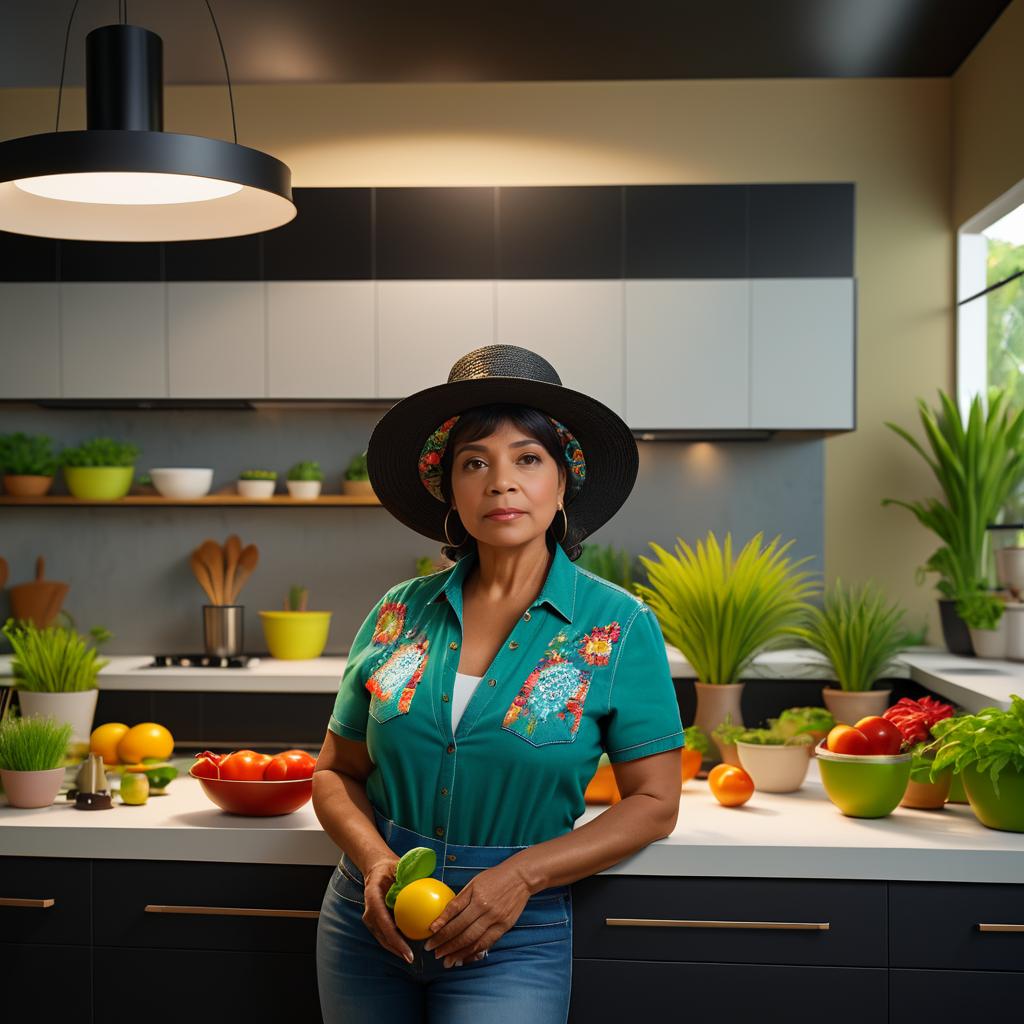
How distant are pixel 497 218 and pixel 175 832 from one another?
10.1 ft

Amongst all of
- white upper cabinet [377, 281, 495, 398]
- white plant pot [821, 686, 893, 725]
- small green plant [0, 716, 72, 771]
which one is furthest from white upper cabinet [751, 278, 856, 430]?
small green plant [0, 716, 72, 771]

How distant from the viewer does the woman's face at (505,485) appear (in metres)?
1.67

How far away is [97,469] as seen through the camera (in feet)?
15.1

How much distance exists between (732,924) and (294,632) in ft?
9.72

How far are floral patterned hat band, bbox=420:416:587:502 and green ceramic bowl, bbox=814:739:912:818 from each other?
2.22 feet

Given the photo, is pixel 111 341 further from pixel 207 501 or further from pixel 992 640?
pixel 992 640

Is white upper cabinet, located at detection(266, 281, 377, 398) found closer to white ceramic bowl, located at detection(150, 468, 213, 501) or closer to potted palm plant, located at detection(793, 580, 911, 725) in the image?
white ceramic bowl, located at detection(150, 468, 213, 501)

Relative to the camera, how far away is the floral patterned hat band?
5.94 ft

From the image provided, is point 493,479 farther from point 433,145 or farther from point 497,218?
point 433,145

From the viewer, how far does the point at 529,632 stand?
5.52 feet

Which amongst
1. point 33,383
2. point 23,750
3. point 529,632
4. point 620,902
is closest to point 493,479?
point 529,632

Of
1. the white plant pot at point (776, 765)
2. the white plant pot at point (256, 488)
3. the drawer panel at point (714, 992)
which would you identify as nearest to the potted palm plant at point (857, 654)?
the white plant pot at point (776, 765)

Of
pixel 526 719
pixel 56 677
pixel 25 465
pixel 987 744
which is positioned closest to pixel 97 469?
pixel 25 465

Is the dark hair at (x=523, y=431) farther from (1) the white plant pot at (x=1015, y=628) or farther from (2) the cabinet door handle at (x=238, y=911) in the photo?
(1) the white plant pot at (x=1015, y=628)
